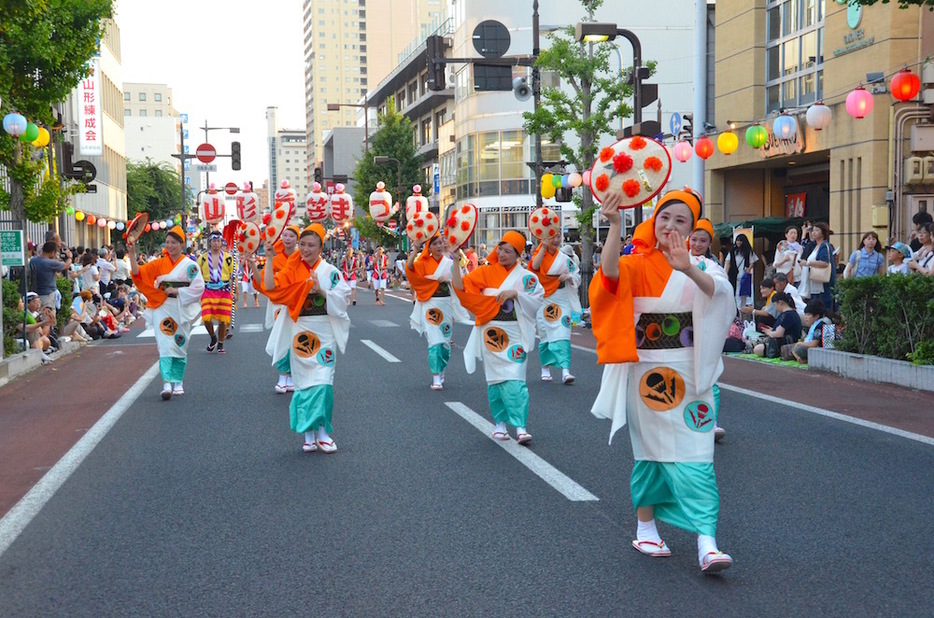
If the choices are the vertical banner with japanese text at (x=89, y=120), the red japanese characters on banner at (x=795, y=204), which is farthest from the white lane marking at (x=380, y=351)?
the vertical banner with japanese text at (x=89, y=120)

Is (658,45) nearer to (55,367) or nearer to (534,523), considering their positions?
(55,367)

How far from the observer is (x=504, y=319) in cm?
845

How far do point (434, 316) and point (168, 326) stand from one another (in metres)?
3.17

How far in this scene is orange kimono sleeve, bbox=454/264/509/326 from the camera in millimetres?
8422

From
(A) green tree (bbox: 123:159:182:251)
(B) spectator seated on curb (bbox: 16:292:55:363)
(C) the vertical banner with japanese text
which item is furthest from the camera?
(A) green tree (bbox: 123:159:182:251)

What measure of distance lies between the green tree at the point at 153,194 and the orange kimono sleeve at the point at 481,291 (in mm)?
58291

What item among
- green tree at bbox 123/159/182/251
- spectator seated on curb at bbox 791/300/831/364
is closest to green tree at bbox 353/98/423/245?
green tree at bbox 123/159/182/251

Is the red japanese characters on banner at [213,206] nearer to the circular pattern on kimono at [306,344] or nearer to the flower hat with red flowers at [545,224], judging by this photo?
the flower hat with red flowers at [545,224]

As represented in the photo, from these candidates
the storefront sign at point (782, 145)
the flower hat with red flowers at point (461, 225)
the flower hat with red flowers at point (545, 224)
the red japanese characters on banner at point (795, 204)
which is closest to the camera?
the flower hat with red flowers at point (461, 225)

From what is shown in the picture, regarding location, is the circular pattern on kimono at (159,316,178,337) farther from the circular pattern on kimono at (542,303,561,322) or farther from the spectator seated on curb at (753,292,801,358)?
the spectator seated on curb at (753,292,801,358)

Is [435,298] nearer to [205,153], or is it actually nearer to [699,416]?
[699,416]

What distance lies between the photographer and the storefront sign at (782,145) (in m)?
23.1

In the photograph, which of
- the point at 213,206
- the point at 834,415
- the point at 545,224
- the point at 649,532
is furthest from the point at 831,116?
the point at 649,532

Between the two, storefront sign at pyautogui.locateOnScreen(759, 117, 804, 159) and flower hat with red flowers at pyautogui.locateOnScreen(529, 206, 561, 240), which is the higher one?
storefront sign at pyautogui.locateOnScreen(759, 117, 804, 159)
